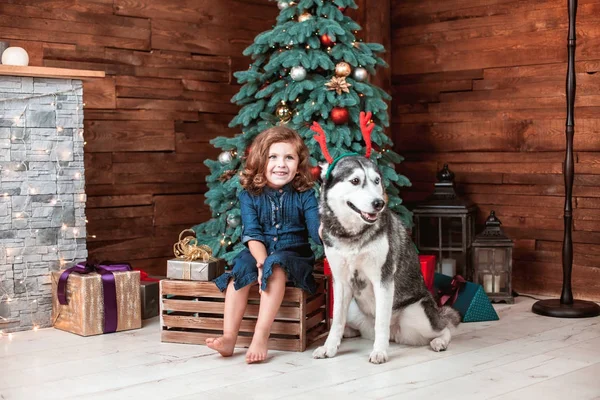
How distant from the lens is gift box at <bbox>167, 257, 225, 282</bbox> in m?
3.60

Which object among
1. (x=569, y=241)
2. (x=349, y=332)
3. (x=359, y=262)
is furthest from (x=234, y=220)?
(x=569, y=241)

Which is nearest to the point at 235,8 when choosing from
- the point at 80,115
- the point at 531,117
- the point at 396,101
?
the point at 396,101

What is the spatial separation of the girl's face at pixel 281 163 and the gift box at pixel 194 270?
50cm

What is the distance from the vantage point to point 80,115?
13.0ft

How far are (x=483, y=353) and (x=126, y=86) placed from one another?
2665 mm

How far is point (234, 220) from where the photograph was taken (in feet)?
14.1

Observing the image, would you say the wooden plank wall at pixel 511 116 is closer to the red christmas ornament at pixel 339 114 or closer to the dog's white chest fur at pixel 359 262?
the red christmas ornament at pixel 339 114

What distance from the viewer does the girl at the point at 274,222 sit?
133 inches

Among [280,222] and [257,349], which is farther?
[280,222]

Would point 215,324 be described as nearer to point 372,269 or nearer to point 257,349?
point 257,349

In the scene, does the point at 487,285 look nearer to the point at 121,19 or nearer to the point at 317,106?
the point at 317,106

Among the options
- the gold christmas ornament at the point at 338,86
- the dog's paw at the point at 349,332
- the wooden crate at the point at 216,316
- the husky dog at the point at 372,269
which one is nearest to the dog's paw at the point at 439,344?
the husky dog at the point at 372,269

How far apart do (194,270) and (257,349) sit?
56 cm

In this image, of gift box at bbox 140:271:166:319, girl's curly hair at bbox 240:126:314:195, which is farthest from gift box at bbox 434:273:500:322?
gift box at bbox 140:271:166:319
